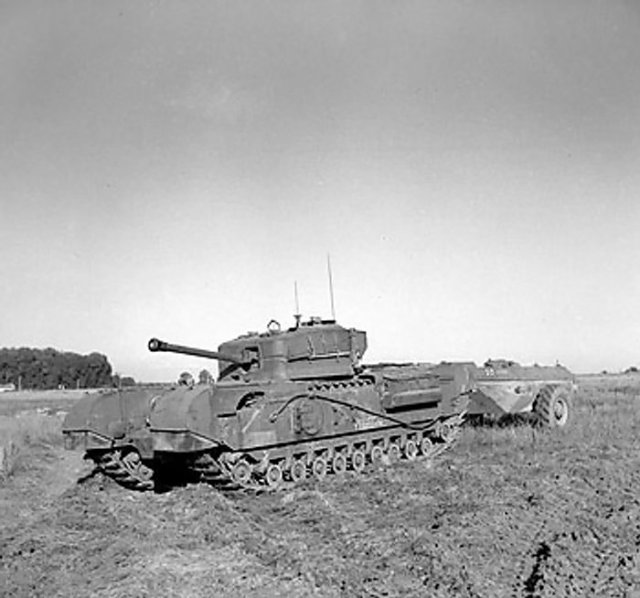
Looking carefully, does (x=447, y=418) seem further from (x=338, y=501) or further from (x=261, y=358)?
(x=338, y=501)

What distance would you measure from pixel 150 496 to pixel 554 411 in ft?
36.8

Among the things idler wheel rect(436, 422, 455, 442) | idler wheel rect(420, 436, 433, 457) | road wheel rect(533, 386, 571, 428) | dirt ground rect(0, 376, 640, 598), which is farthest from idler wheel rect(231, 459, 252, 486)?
road wheel rect(533, 386, 571, 428)

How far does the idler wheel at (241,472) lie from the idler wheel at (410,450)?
4.53 metres

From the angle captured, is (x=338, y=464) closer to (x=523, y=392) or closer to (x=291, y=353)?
(x=291, y=353)

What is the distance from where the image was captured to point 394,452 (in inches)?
625

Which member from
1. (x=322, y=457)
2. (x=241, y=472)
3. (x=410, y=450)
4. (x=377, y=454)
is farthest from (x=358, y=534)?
(x=410, y=450)

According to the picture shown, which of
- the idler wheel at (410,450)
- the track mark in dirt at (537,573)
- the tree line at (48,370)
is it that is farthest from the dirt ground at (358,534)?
the tree line at (48,370)

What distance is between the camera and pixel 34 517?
11.6m

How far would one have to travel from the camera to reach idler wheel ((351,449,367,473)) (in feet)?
47.9

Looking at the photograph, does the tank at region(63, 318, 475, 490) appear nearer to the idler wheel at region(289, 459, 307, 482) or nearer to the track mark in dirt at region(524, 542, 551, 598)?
the idler wheel at region(289, 459, 307, 482)

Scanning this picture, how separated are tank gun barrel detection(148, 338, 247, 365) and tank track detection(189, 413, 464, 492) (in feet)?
6.82

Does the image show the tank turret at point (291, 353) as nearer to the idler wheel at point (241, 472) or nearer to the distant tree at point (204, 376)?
the distant tree at point (204, 376)

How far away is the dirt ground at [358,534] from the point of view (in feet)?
23.2

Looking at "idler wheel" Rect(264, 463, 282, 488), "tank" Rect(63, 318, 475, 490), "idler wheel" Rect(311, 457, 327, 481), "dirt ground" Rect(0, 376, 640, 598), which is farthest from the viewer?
"idler wheel" Rect(311, 457, 327, 481)
